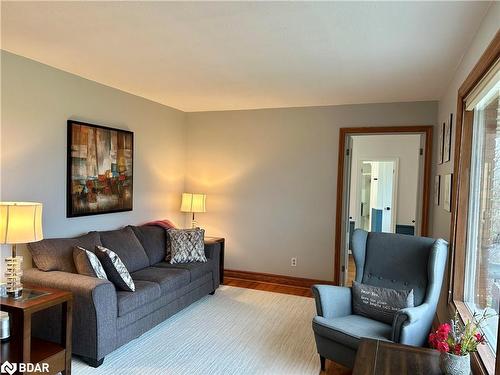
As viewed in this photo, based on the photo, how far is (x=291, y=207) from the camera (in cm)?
488

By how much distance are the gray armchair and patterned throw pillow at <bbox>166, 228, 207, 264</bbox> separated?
1724mm

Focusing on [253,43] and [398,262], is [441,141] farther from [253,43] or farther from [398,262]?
[253,43]

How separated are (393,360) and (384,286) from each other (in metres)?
1.14

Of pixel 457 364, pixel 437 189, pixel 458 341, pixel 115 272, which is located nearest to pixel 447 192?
pixel 437 189

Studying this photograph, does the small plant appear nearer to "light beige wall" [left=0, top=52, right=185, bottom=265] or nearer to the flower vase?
the flower vase

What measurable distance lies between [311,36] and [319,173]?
8.17 ft

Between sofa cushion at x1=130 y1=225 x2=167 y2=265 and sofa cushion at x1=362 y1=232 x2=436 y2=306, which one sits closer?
sofa cushion at x1=362 y1=232 x2=436 y2=306

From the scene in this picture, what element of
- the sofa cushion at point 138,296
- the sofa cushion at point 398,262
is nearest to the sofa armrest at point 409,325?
the sofa cushion at point 398,262

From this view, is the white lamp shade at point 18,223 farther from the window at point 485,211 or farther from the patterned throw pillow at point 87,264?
the window at point 485,211

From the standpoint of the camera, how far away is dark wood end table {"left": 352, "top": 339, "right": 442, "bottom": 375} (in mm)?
1738

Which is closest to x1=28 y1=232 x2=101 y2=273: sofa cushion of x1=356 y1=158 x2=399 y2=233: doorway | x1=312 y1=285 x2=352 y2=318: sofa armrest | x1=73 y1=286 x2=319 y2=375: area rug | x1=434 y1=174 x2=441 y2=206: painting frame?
x1=73 y1=286 x2=319 y2=375: area rug

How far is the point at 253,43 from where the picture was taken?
8.43 ft

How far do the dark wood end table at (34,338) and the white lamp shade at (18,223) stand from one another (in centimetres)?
39

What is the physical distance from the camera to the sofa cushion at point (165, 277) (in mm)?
3371
